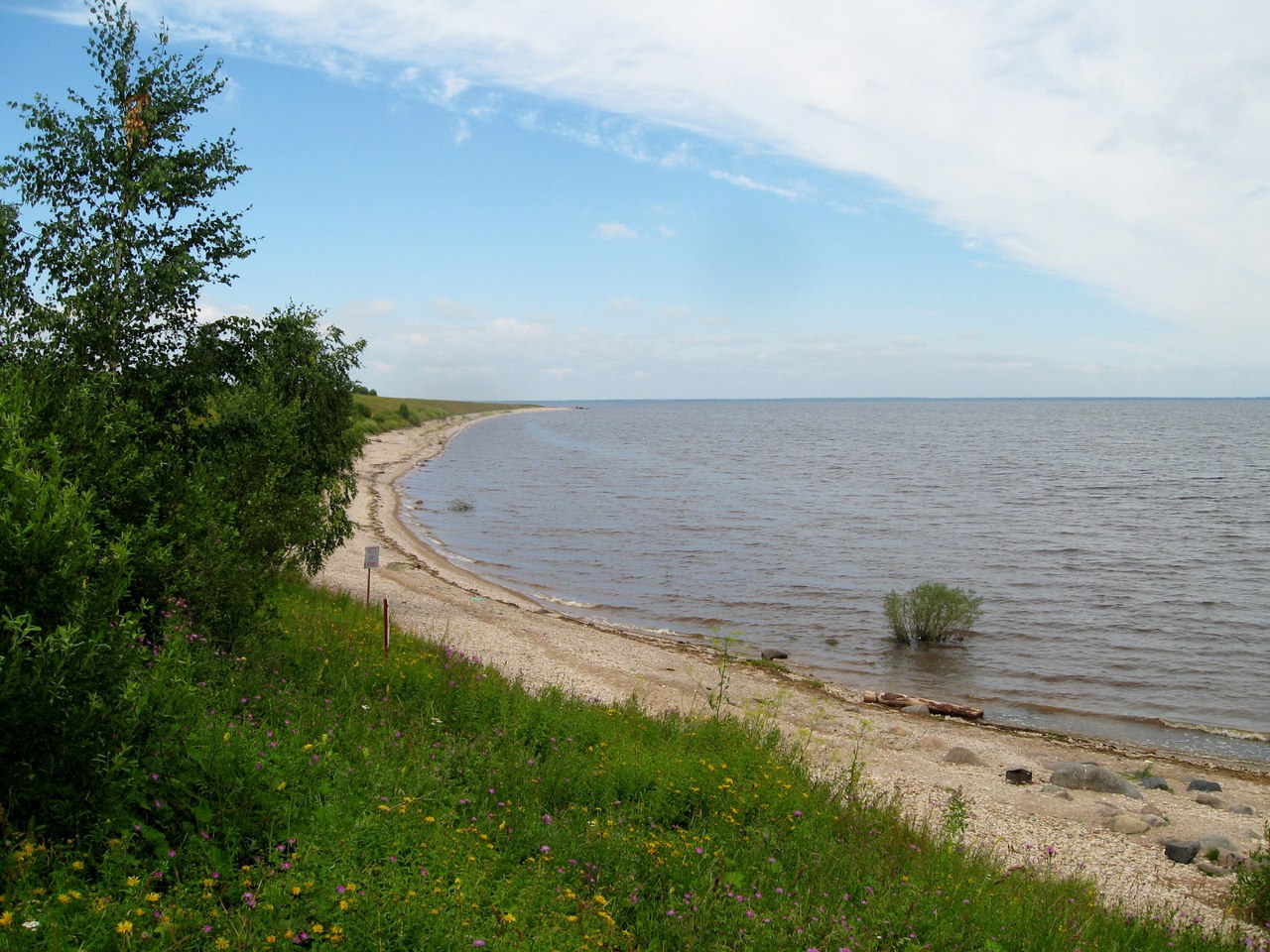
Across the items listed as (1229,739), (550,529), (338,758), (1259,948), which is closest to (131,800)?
(338,758)

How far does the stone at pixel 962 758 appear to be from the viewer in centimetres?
1398

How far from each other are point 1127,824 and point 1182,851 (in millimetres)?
1141

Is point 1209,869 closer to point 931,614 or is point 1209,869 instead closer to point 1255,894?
point 1255,894

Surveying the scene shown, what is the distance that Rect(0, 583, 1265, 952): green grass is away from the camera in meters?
4.92

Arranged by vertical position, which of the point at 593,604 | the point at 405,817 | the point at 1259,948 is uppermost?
the point at 405,817

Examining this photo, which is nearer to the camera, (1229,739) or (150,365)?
(150,365)

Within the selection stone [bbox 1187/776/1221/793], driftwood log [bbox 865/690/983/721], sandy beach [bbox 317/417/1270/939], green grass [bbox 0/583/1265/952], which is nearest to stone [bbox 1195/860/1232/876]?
sandy beach [bbox 317/417/1270/939]

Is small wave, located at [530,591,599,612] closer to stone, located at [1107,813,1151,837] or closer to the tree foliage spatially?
the tree foliage

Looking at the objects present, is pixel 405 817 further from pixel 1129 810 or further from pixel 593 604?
pixel 593 604

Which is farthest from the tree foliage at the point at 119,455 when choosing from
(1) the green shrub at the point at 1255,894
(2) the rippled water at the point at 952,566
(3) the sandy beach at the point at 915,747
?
(2) the rippled water at the point at 952,566

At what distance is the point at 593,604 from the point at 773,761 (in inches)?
667

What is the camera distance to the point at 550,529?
Answer: 41.0 meters

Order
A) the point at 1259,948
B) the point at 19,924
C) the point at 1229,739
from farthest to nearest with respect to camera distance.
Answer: the point at 1229,739
the point at 1259,948
the point at 19,924

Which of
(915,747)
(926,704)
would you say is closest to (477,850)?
(915,747)
